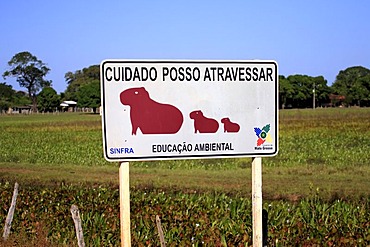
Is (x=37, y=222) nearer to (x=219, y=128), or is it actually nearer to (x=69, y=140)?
(x=219, y=128)

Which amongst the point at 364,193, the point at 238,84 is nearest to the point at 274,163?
the point at 364,193

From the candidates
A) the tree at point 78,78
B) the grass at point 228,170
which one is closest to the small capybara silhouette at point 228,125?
the grass at point 228,170

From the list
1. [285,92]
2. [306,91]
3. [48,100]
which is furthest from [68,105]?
[306,91]

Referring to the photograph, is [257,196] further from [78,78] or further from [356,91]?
[78,78]

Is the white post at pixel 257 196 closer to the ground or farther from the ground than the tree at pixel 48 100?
closer to the ground

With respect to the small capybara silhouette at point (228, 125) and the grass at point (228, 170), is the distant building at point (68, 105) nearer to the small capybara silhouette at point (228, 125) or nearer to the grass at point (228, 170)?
the grass at point (228, 170)

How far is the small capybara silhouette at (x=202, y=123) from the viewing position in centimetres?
518

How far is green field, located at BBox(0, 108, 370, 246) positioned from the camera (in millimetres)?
8734

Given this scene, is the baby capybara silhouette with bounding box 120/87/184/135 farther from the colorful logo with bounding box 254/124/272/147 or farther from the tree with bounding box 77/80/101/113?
the tree with bounding box 77/80/101/113

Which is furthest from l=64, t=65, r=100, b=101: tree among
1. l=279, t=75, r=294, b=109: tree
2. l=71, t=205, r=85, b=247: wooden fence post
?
l=71, t=205, r=85, b=247: wooden fence post

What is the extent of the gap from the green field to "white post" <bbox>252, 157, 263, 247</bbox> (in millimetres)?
2663

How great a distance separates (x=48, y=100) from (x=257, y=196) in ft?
459

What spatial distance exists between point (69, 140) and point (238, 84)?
3869 centimetres

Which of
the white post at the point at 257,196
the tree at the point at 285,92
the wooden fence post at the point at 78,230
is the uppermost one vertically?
the tree at the point at 285,92
